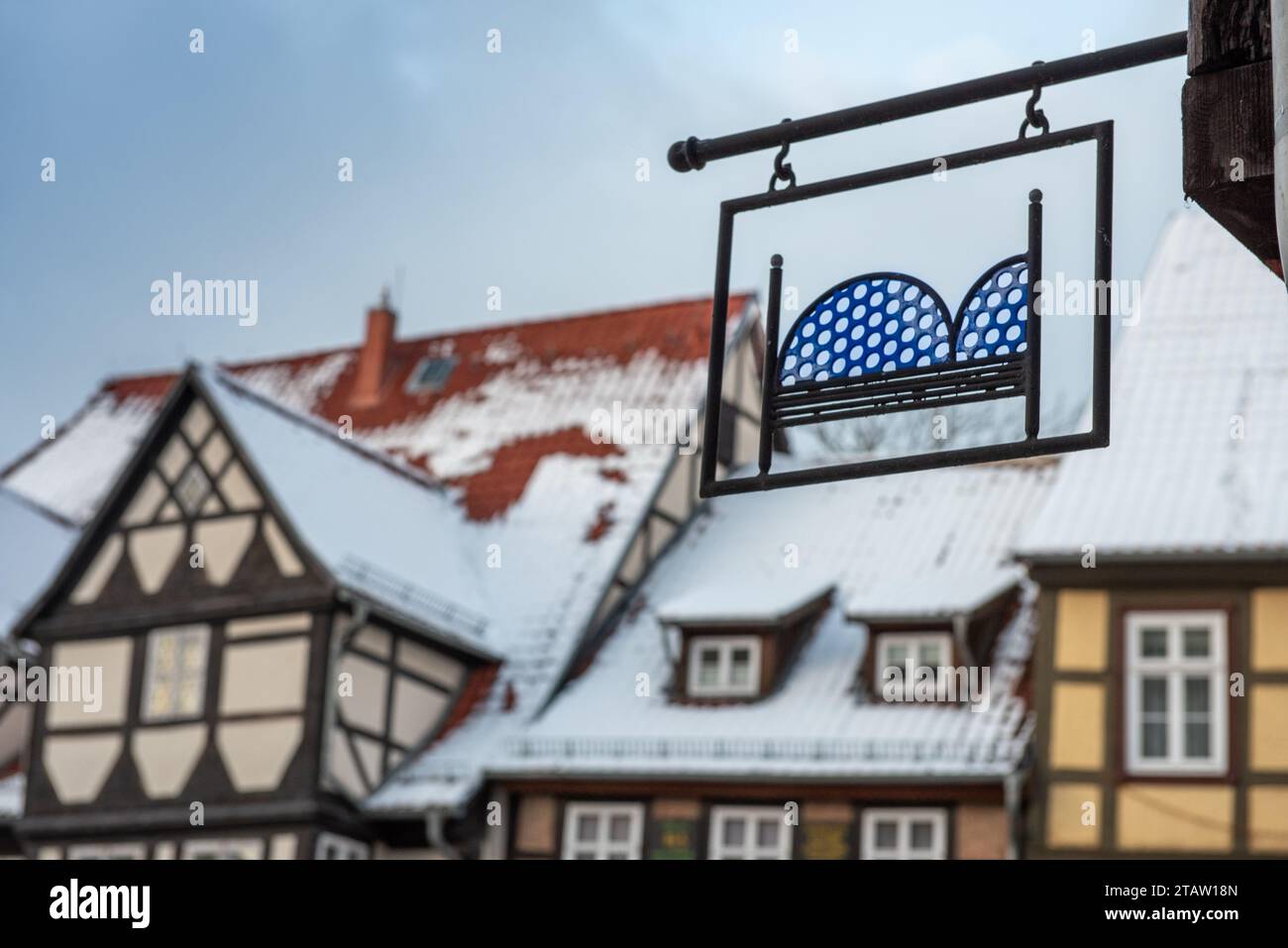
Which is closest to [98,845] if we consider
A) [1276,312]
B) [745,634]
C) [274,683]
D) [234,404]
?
[274,683]

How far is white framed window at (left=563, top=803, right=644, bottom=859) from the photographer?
19.9 meters

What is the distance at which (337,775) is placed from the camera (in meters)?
20.1

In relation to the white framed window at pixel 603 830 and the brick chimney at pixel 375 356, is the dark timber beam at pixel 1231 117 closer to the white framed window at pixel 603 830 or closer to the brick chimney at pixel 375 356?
the white framed window at pixel 603 830

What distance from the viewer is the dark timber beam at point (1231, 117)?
434 cm

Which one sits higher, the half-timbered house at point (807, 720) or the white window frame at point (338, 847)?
the half-timbered house at point (807, 720)

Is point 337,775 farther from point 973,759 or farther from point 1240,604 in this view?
point 1240,604

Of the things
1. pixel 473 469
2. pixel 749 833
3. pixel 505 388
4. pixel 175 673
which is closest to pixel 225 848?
pixel 175 673

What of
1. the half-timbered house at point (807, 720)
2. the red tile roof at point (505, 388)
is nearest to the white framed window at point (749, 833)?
the half-timbered house at point (807, 720)

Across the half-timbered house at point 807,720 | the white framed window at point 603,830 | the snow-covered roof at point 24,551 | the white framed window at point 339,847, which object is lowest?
the white framed window at point 339,847

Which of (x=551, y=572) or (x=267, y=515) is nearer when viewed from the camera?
(x=267, y=515)

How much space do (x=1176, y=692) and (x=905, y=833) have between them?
2679 mm

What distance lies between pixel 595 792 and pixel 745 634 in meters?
2.03

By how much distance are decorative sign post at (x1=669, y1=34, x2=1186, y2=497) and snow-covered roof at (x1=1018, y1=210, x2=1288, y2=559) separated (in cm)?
1330

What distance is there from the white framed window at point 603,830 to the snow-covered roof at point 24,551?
702 centimetres
